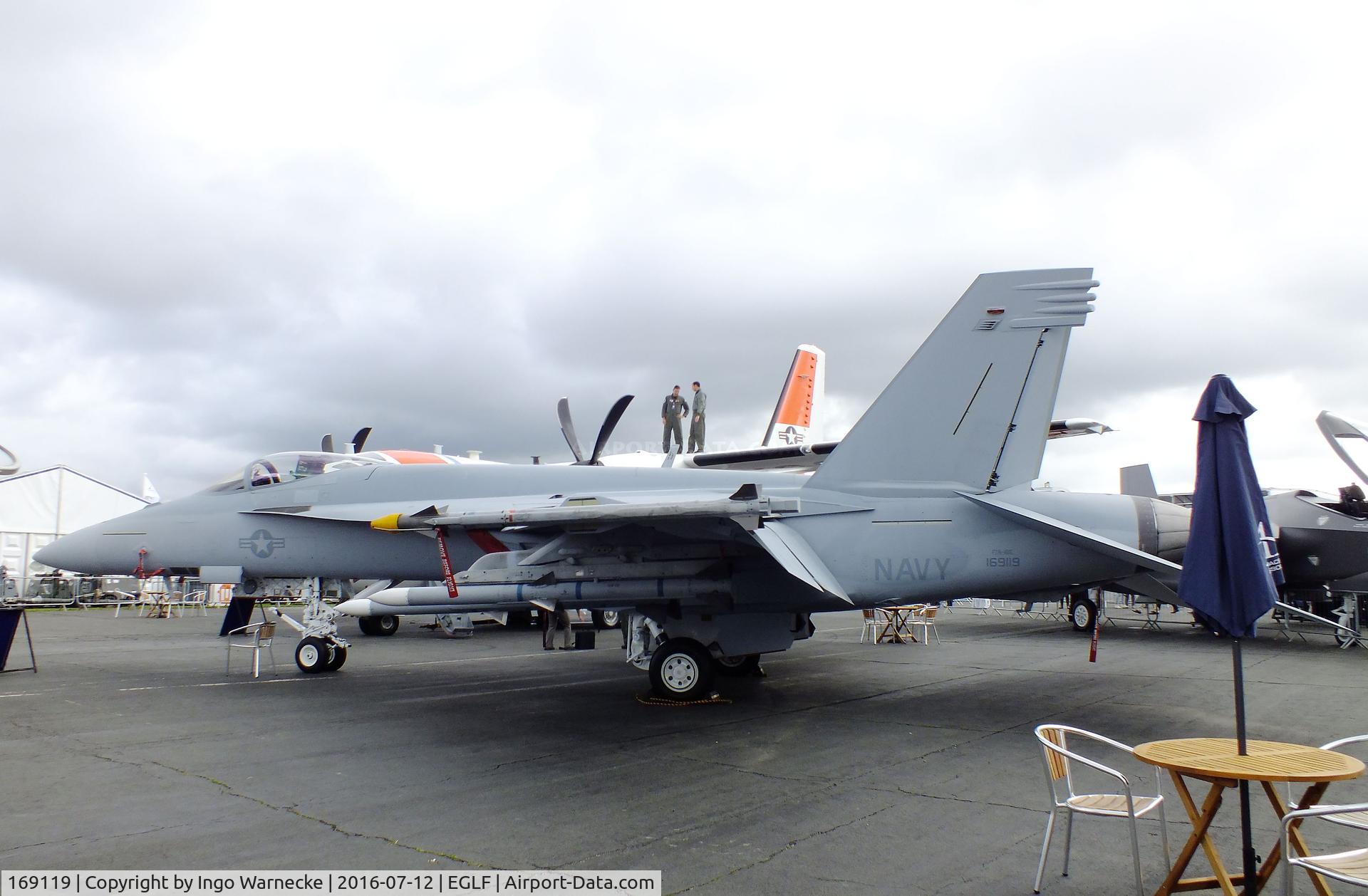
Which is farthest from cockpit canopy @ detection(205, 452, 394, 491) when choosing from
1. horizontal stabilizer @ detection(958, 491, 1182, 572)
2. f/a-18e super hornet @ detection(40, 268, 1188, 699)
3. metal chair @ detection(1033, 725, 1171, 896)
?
metal chair @ detection(1033, 725, 1171, 896)

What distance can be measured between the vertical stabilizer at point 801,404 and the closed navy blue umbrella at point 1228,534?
20.9 m

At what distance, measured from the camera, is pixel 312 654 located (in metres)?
11.6

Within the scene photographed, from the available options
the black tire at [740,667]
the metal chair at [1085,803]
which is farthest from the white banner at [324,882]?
the black tire at [740,667]

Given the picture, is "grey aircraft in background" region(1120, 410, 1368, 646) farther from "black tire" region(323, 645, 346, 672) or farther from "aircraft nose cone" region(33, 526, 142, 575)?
"aircraft nose cone" region(33, 526, 142, 575)

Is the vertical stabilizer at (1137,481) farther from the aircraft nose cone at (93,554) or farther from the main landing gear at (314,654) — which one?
the aircraft nose cone at (93,554)

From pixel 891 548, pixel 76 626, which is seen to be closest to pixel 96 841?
pixel 891 548

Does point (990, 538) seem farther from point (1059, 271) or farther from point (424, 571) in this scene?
point (424, 571)

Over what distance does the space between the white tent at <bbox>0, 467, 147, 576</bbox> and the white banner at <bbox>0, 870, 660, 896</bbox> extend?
3292 centimetres

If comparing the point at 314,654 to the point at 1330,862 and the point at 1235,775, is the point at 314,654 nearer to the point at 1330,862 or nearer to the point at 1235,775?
the point at 1235,775

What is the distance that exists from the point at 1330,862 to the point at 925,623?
14163 millimetres

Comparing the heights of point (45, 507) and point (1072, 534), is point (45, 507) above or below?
above

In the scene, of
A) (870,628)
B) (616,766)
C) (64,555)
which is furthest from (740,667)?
(64,555)

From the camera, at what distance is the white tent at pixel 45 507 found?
32.8 meters

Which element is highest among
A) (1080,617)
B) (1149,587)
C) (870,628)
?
(1149,587)
